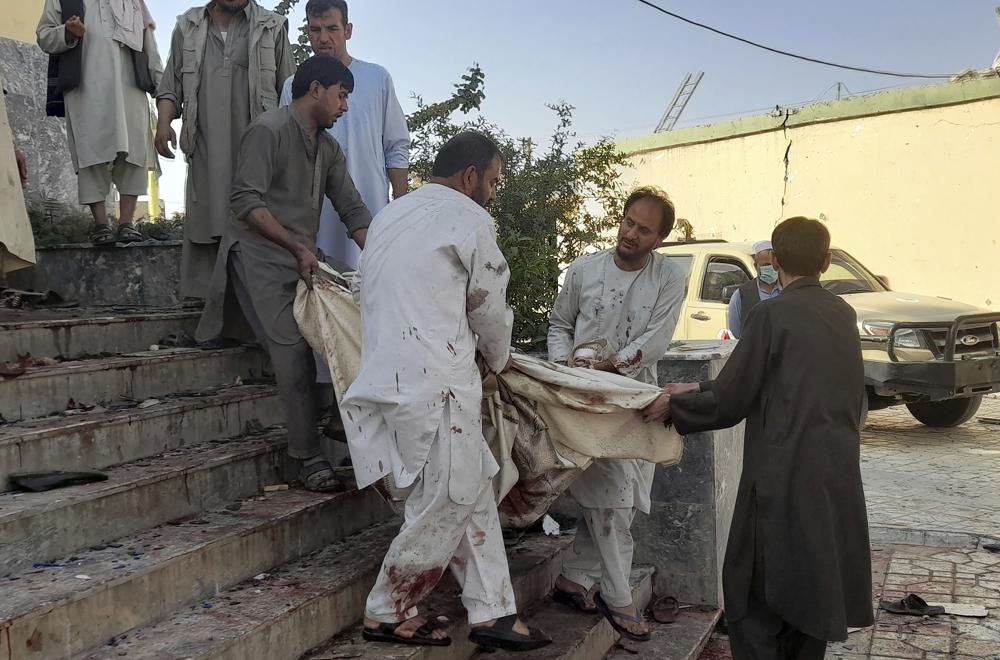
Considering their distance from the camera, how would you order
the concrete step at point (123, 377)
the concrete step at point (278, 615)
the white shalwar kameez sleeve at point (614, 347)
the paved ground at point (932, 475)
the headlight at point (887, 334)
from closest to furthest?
the concrete step at point (278, 615) → the concrete step at point (123, 377) → the white shalwar kameez sleeve at point (614, 347) → the paved ground at point (932, 475) → the headlight at point (887, 334)

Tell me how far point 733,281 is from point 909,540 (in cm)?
411

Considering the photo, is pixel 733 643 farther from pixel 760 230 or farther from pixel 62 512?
pixel 760 230

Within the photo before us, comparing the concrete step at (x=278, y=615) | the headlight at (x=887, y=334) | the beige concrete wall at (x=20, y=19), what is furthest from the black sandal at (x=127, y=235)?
the headlight at (x=887, y=334)

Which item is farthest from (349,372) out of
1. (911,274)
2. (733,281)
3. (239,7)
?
(911,274)

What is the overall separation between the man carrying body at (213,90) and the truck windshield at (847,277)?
21.9 feet

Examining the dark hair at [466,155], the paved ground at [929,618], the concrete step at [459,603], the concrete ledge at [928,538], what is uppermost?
the dark hair at [466,155]

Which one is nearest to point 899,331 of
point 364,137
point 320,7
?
point 364,137

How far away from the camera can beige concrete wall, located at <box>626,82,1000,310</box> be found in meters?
13.5

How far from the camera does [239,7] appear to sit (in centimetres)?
535

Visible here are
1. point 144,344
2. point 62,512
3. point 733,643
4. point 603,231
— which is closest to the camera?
point 62,512

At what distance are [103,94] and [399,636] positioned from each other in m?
4.54

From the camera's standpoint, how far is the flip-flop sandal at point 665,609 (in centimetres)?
457

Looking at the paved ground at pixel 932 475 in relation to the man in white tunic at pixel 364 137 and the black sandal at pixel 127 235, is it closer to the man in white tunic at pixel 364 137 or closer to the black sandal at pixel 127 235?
the man in white tunic at pixel 364 137

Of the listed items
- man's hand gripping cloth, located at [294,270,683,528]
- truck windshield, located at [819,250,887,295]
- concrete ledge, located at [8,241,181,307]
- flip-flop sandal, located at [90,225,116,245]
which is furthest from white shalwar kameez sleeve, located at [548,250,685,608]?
truck windshield, located at [819,250,887,295]
